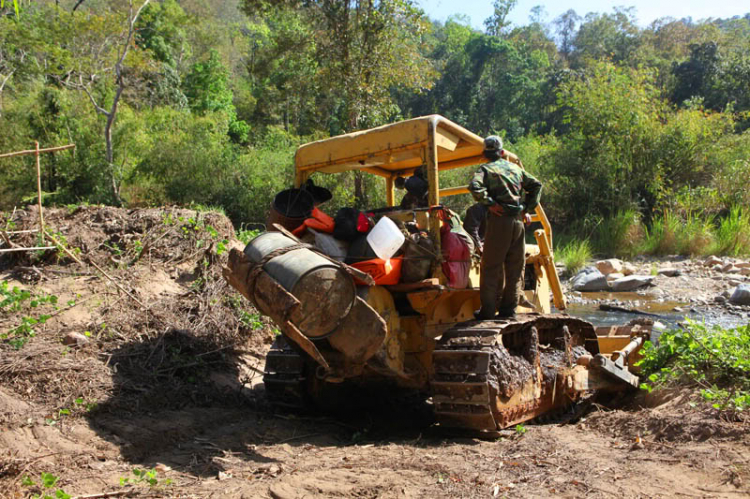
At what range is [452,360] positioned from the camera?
185 inches

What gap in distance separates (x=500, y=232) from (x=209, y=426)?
2.86 m

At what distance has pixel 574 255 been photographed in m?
18.2

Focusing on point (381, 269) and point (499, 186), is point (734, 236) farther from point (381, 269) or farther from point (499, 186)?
point (381, 269)

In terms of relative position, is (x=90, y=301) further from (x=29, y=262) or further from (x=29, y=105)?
(x=29, y=105)

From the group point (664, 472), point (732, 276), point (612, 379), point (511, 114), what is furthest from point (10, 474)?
point (511, 114)

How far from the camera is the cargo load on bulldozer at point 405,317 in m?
4.28

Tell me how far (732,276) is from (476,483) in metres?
14.3

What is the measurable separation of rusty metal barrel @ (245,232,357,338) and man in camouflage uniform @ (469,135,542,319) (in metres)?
1.38

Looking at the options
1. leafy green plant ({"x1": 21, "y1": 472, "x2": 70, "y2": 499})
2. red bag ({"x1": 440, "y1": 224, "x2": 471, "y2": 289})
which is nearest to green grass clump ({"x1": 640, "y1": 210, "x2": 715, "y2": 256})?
red bag ({"x1": 440, "y1": 224, "x2": 471, "y2": 289})

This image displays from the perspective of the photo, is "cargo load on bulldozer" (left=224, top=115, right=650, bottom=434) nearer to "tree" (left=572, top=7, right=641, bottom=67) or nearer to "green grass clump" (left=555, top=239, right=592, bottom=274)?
"green grass clump" (left=555, top=239, right=592, bottom=274)

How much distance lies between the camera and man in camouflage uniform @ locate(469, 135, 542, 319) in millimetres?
5105

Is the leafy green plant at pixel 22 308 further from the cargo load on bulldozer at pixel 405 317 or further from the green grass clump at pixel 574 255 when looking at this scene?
the green grass clump at pixel 574 255

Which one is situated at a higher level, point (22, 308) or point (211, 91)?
point (211, 91)

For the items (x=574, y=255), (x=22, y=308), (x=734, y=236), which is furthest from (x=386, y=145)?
(x=734, y=236)
